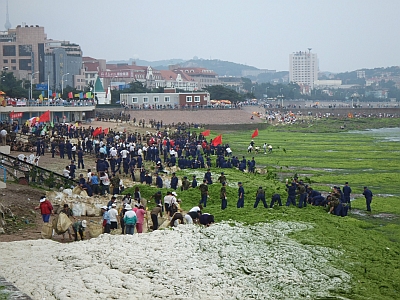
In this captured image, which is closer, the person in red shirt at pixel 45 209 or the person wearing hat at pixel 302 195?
the person in red shirt at pixel 45 209

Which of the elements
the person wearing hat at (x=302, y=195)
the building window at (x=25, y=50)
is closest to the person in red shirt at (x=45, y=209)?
the person wearing hat at (x=302, y=195)

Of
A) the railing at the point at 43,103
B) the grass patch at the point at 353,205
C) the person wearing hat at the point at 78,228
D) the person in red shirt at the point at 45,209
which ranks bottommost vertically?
the grass patch at the point at 353,205

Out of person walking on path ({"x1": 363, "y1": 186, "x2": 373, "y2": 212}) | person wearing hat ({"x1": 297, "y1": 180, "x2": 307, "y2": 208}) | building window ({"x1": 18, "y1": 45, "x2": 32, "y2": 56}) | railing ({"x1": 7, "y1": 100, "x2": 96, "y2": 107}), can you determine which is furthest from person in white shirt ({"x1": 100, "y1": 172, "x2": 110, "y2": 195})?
building window ({"x1": 18, "y1": 45, "x2": 32, "y2": 56})

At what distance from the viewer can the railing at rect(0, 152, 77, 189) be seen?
105 ft

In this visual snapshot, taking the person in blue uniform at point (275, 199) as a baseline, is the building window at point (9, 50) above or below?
above

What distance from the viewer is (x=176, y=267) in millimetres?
18766

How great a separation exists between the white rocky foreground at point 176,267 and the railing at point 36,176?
10655mm

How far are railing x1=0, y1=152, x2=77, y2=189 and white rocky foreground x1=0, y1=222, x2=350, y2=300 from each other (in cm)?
1066

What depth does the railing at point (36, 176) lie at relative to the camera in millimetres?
31875

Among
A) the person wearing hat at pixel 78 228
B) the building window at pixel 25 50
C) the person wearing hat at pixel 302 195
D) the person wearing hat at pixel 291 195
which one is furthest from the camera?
the building window at pixel 25 50

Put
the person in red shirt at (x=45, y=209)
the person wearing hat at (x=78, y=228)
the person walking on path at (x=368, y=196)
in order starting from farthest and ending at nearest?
the person walking on path at (x=368, y=196) < the person in red shirt at (x=45, y=209) < the person wearing hat at (x=78, y=228)

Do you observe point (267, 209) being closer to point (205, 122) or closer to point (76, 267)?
point (76, 267)

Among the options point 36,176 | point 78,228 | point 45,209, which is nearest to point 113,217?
point 78,228

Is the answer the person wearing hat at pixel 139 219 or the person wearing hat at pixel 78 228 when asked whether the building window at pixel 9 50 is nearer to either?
the person wearing hat at pixel 139 219
